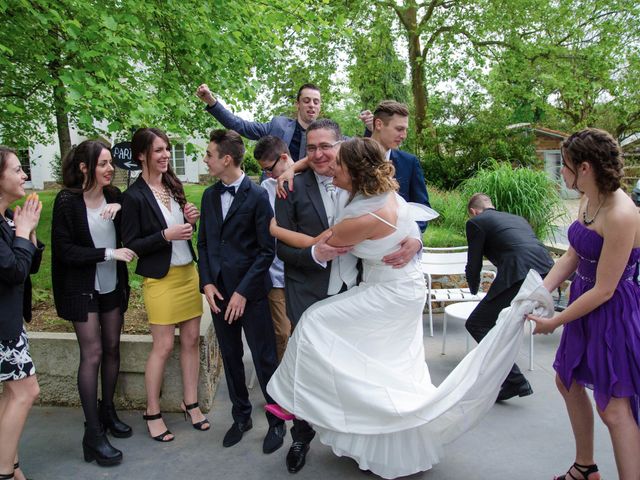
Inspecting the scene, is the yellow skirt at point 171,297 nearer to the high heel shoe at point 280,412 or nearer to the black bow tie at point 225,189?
the black bow tie at point 225,189

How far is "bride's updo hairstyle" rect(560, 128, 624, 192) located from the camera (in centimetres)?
A: 249

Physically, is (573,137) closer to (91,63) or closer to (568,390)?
(568,390)

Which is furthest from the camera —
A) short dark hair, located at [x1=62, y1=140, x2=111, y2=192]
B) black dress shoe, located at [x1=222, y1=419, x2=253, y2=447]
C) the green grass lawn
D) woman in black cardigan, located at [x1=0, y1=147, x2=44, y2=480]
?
the green grass lawn

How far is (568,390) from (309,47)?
14880 mm

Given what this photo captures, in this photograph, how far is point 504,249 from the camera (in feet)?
14.3

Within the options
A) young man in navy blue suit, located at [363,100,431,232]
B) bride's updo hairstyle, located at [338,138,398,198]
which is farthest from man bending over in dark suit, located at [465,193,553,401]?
bride's updo hairstyle, located at [338,138,398,198]

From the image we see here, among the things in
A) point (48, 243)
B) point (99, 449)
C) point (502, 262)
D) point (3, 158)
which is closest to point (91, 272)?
point (3, 158)

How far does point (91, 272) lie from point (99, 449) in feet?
3.87

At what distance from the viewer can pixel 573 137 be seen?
2609mm

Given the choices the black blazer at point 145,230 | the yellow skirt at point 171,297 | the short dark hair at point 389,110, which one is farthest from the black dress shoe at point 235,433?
the short dark hair at point 389,110

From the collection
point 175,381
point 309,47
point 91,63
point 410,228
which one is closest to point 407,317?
point 410,228

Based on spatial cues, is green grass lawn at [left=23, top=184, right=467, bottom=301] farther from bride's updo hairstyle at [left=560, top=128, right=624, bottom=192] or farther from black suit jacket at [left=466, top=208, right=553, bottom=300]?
bride's updo hairstyle at [left=560, top=128, right=624, bottom=192]

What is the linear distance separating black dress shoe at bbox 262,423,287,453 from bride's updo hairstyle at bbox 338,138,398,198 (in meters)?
1.84

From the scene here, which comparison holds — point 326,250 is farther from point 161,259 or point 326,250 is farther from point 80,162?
point 80,162
